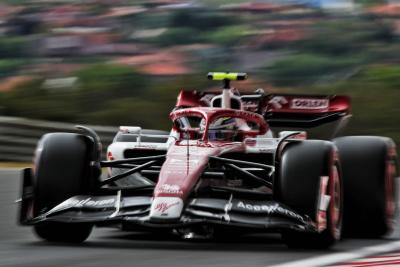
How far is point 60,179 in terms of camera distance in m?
9.35

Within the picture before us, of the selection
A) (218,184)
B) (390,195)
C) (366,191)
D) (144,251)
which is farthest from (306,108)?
(144,251)

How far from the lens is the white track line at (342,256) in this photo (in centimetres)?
788

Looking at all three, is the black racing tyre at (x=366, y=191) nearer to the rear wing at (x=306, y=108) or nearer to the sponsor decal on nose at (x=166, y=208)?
the rear wing at (x=306, y=108)

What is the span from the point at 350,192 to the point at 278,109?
1.45 m

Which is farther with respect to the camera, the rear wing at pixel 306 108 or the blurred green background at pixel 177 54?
the blurred green background at pixel 177 54

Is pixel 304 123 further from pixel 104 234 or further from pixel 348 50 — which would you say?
pixel 348 50

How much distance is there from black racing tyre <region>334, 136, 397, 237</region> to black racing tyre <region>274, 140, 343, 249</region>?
95 cm

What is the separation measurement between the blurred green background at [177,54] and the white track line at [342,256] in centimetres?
1113

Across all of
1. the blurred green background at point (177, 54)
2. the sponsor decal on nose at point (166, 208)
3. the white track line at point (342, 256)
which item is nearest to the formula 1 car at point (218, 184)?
the sponsor decal on nose at point (166, 208)

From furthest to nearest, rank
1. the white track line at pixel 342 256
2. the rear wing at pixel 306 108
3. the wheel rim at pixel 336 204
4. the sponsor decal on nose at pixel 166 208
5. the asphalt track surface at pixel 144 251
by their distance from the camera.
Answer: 1. the rear wing at pixel 306 108
2. the wheel rim at pixel 336 204
3. the sponsor decal on nose at pixel 166 208
4. the asphalt track surface at pixel 144 251
5. the white track line at pixel 342 256

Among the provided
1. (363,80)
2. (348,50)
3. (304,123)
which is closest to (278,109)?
(304,123)

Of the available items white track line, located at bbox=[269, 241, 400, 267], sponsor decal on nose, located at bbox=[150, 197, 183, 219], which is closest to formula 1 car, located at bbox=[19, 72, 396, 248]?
sponsor decal on nose, located at bbox=[150, 197, 183, 219]

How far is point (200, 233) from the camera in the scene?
909cm

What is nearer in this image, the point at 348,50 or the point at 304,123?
the point at 304,123
